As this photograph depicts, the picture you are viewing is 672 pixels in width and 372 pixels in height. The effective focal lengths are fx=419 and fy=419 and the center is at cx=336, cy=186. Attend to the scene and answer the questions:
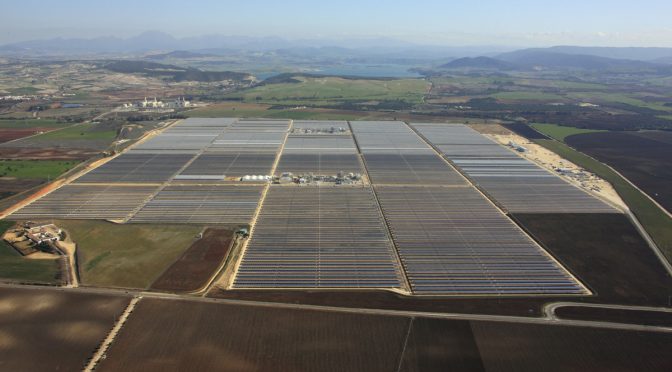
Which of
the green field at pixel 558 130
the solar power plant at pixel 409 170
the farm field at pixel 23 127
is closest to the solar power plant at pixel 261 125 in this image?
the solar power plant at pixel 409 170

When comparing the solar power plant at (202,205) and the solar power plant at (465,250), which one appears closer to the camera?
the solar power plant at (465,250)

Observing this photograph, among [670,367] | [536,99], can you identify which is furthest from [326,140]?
[536,99]

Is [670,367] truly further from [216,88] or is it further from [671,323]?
[216,88]

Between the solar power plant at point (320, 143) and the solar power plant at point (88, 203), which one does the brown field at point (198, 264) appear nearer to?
the solar power plant at point (88, 203)

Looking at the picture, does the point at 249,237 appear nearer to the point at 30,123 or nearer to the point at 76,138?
the point at 76,138

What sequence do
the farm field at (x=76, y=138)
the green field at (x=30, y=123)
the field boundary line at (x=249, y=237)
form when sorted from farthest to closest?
the green field at (x=30, y=123)
the farm field at (x=76, y=138)
the field boundary line at (x=249, y=237)

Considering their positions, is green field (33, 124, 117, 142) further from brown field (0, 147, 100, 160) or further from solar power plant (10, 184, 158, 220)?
solar power plant (10, 184, 158, 220)

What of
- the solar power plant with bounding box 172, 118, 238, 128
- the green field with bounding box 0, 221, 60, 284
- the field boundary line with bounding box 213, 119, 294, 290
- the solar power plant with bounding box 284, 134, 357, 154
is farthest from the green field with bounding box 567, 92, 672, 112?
the green field with bounding box 0, 221, 60, 284

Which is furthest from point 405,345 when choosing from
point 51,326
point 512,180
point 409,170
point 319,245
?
point 512,180
